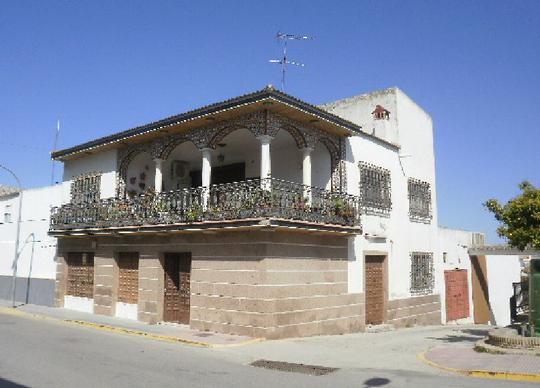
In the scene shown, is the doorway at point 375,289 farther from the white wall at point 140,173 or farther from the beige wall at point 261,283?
the white wall at point 140,173

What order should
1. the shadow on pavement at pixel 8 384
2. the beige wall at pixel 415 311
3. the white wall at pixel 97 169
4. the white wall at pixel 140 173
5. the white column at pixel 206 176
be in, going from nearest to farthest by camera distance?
1. the shadow on pavement at pixel 8 384
2. the white column at pixel 206 176
3. the beige wall at pixel 415 311
4. the white wall at pixel 140 173
5. the white wall at pixel 97 169

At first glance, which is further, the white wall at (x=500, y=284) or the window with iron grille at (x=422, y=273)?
the white wall at (x=500, y=284)

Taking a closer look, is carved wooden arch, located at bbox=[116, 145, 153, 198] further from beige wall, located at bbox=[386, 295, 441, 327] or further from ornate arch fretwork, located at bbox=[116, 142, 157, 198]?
beige wall, located at bbox=[386, 295, 441, 327]

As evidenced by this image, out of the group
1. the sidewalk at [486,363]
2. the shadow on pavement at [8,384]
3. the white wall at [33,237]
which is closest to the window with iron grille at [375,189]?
the sidewalk at [486,363]

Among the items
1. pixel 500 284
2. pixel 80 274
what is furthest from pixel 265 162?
pixel 500 284

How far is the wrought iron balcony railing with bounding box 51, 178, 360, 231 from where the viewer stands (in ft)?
42.5

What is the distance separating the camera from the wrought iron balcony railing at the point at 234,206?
42.5ft

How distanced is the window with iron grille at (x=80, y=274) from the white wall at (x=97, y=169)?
Answer: 264 cm

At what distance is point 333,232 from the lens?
14594mm

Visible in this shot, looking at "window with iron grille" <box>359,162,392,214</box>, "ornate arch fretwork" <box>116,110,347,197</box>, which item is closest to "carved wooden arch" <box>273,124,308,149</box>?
"ornate arch fretwork" <box>116,110,347,197</box>

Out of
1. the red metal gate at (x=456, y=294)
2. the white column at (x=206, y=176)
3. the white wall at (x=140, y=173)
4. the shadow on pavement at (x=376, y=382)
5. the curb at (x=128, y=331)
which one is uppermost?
the white wall at (x=140, y=173)

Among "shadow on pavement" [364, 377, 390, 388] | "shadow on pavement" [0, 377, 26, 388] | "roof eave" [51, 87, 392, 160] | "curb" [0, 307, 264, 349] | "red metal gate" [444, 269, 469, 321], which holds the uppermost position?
"roof eave" [51, 87, 392, 160]

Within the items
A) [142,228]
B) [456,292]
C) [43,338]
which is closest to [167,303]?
[142,228]

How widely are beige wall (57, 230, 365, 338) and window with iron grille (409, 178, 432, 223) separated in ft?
17.9
